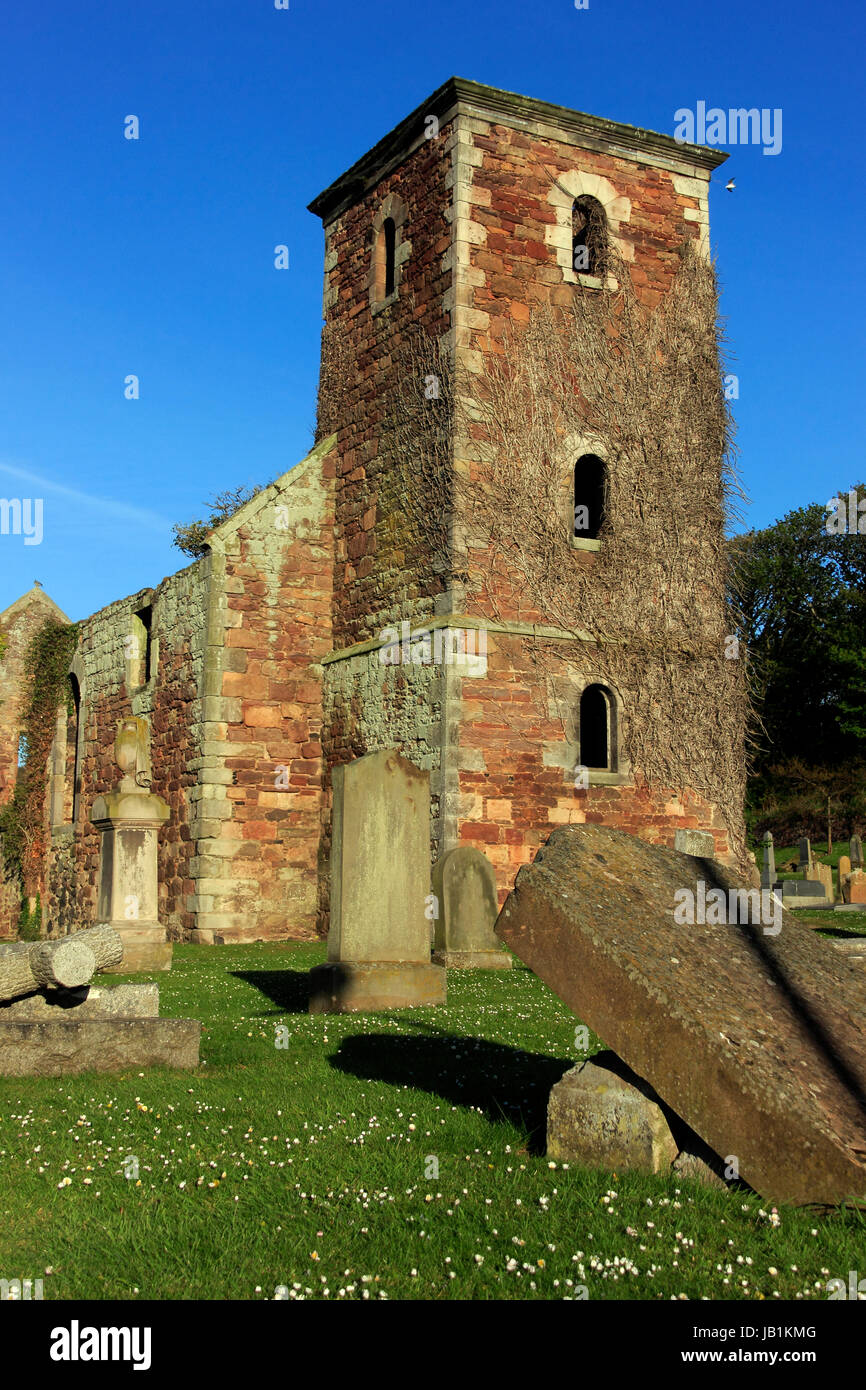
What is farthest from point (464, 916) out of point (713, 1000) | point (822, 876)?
point (822, 876)

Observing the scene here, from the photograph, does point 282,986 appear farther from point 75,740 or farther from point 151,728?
point 75,740

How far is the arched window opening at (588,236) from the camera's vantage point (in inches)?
648

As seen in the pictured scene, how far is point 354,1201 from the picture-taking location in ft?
14.0

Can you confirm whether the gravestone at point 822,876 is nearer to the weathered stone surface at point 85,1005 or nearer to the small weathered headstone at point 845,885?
the small weathered headstone at point 845,885

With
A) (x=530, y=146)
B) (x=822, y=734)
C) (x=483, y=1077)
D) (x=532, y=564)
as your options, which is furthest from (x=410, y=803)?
(x=822, y=734)

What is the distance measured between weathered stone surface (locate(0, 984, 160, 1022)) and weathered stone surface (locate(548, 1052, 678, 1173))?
2933 mm

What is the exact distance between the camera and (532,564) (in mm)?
15234

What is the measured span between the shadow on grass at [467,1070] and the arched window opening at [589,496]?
9.56m

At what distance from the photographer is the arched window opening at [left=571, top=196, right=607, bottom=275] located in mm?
16469

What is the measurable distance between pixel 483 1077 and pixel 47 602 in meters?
25.0

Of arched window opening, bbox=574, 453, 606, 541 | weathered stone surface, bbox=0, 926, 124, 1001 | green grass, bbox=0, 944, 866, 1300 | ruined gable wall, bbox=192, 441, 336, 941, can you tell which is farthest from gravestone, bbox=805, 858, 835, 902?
weathered stone surface, bbox=0, 926, 124, 1001
